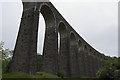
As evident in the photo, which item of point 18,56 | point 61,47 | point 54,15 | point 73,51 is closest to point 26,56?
point 18,56

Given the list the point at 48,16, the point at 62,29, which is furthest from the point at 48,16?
the point at 62,29

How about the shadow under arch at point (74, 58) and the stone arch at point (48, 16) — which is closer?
the stone arch at point (48, 16)

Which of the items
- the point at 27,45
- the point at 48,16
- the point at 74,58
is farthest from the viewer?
the point at 74,58

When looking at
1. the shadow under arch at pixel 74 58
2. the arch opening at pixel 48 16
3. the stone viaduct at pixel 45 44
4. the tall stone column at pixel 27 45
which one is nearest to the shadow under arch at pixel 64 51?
the stone viaduct at pixel 45 44

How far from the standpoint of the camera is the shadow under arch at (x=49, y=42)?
58.9 feet

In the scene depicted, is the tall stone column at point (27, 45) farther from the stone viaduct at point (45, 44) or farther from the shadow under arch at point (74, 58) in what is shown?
the shadow under arch at point (74, 58)

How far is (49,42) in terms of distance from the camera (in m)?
19.3

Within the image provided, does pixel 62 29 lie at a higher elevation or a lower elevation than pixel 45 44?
higher

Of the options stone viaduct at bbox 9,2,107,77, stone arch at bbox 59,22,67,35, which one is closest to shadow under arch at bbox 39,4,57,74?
stone viaduct at bbox 9,2,107,77

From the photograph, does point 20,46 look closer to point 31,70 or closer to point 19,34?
point 19,34

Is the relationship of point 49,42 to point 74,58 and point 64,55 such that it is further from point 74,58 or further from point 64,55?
point 74,58

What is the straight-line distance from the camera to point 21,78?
1070 cm

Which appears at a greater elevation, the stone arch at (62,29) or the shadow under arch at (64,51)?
the stone arch at (62,29)

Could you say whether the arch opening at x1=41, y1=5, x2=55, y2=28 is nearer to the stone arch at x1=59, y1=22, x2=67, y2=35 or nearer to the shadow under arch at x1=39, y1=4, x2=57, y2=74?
the shadow under arch at x1=39, y1=4, x2=57, y2=74
